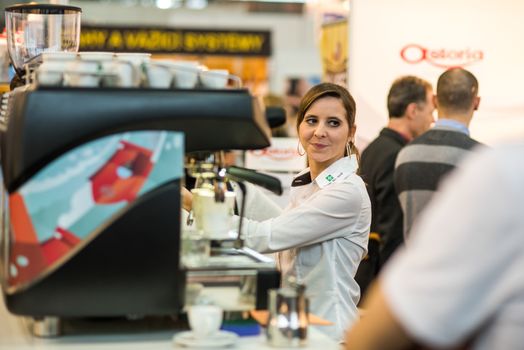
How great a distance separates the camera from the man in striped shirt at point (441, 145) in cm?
510

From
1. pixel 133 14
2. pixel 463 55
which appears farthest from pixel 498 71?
pixel 133 14

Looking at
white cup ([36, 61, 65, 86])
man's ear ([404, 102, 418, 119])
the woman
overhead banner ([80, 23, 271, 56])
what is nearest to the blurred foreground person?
white cup ([36, 61, 65, 86])

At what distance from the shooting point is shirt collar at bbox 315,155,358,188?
335 cm

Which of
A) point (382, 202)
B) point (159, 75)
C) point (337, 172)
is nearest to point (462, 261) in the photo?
point (159, 75)

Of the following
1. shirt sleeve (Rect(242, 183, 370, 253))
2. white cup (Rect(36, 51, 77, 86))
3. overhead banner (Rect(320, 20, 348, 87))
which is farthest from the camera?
overhead banner (Rect(320, 20, 348, 87))

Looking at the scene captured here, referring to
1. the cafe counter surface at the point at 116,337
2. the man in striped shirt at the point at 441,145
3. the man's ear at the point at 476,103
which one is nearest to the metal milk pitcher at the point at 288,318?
the cafe counter surface at the point at 116,337

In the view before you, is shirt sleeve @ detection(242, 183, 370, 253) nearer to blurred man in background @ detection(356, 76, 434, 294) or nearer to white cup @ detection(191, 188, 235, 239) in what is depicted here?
white cup @ detection(191, 188, 235, 239)

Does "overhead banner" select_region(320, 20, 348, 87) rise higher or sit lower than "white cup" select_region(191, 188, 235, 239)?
higher

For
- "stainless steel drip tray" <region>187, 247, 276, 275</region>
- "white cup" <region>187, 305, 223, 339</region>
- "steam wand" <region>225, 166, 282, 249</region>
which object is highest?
"steam wand" <region>225, 166, 282, 249</region>

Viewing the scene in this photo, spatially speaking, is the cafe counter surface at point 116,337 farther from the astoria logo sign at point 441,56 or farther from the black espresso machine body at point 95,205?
the astoria logo sign at point 441,56

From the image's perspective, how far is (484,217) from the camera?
4.28 feet

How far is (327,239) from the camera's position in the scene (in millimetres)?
3230

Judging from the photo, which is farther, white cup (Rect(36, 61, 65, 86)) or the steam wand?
the steam wand

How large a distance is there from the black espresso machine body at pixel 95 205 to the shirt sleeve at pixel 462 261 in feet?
3.13
